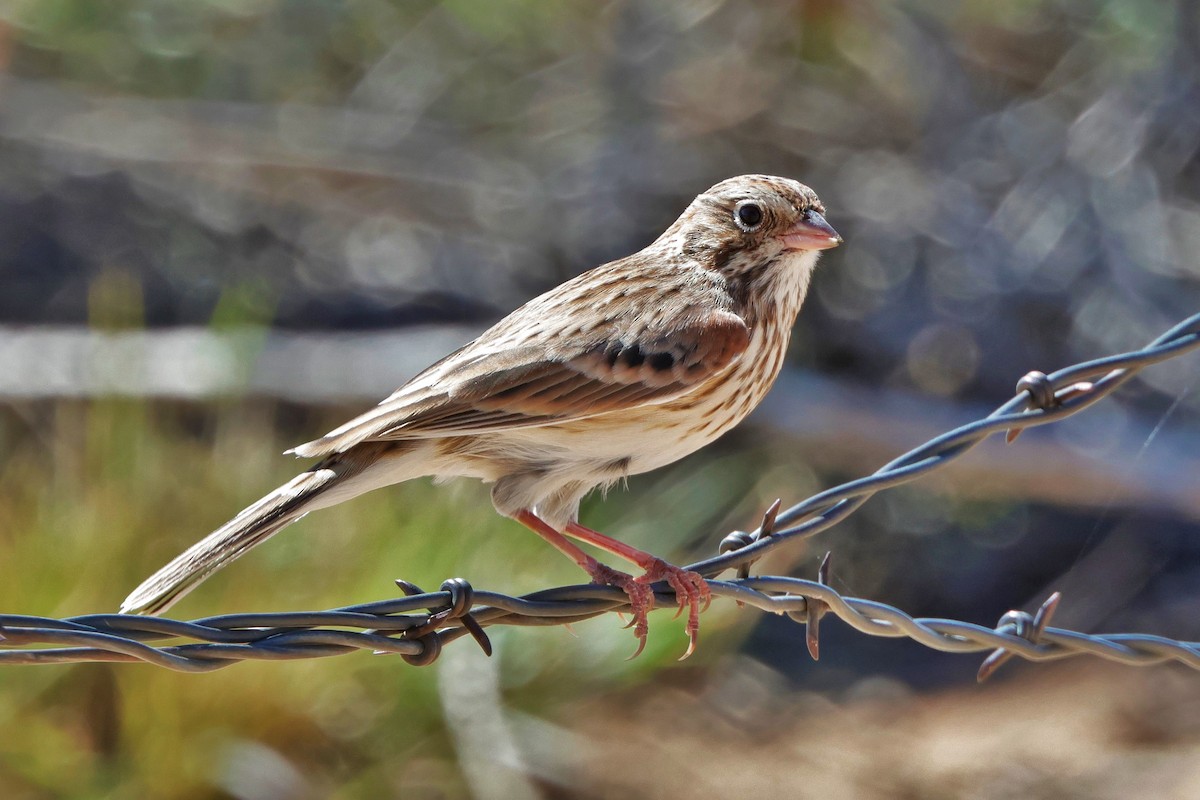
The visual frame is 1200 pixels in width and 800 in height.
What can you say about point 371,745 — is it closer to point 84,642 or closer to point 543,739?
point 543,739

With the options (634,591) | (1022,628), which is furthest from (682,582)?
(1022,628)

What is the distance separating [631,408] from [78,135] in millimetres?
7519

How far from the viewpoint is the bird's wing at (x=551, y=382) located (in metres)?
4.02

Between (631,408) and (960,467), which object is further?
(960,467)

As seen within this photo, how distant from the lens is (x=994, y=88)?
9.78 metres

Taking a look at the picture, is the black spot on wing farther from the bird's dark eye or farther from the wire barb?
the wire barb

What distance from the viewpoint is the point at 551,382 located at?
409 cm

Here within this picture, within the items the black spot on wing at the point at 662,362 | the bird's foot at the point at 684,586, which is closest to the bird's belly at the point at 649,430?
the black spot on wing at the point at 662,362

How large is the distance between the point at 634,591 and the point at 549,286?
6140 mm

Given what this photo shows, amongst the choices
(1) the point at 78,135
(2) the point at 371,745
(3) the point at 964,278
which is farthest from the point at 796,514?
(1) the point at 78,135

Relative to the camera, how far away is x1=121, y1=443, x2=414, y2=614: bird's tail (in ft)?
12.1

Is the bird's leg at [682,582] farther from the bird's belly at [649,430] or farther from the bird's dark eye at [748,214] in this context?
the bird's dark eye at [748,214]

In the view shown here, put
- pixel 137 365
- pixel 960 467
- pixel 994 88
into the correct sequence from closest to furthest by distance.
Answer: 1. pixel 137 365
2. pixel 960 467
3. pixel 994 88

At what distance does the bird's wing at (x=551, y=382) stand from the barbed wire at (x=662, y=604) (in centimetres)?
65
